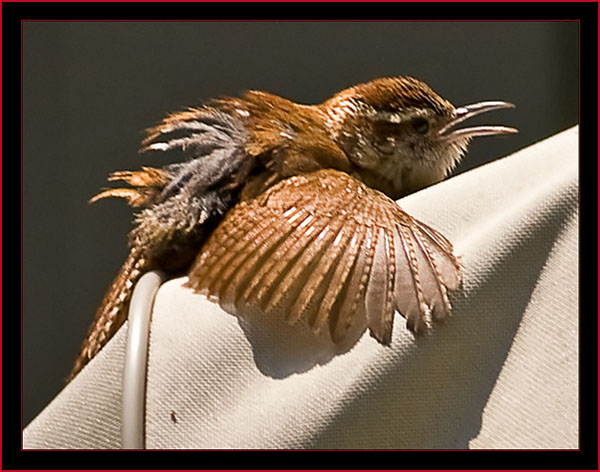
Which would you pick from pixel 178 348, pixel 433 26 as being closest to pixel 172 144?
pixel 178 348

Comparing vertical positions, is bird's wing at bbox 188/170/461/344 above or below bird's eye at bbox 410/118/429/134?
below

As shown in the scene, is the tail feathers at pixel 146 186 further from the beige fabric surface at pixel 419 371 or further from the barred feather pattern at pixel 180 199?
the beige fabric surface at pixel 419 371

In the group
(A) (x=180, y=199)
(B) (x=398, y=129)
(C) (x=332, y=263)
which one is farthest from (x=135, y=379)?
(B) (x=398, y=129)

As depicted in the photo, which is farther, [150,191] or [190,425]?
[150,191]

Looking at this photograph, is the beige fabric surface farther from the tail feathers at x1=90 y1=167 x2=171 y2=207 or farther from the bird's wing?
the tail feathers at x1=90 y1=167 x2=171 y2=207

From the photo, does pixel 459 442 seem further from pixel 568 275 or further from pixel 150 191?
pixel 150 191

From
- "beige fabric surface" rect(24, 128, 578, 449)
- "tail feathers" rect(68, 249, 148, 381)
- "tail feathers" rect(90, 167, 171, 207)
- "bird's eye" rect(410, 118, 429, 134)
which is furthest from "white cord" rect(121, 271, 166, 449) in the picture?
"bird's eye" rect(410, 118, 429, 134)

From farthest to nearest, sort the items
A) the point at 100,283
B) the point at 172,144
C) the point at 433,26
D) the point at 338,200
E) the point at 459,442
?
the point at 433,26 < the point at 100,283 < the point at 172,144 < the point at 338,200 < the point at 459,442
